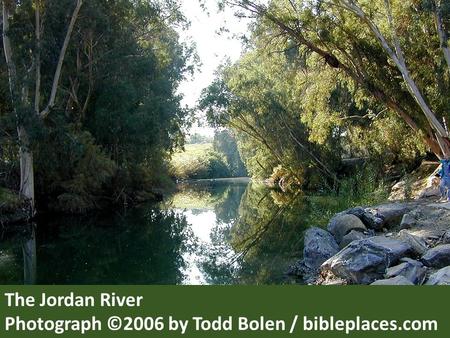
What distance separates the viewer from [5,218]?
1988cm

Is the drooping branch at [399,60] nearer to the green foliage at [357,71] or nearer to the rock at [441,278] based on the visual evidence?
the green foliage at [357,71]

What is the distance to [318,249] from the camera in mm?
11133

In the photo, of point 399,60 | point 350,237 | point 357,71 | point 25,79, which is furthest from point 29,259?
point 357,71

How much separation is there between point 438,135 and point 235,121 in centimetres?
2705

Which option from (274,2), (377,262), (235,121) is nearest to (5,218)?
(274,2)

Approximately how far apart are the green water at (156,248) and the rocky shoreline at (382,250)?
1002 millimetres

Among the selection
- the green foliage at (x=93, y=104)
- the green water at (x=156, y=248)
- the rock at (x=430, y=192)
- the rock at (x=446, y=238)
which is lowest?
the green water at (x=156, y=248)

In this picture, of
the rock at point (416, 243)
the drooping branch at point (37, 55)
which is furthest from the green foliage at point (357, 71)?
the rock at point (416, 243)

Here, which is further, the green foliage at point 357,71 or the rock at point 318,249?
the green foliage at point 357,71

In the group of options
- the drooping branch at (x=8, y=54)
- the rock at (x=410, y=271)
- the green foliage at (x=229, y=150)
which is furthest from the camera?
the green foliage at (x=229, y=150)

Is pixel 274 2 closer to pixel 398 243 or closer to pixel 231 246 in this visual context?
pixel 231 246

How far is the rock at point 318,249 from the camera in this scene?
35.8 feet

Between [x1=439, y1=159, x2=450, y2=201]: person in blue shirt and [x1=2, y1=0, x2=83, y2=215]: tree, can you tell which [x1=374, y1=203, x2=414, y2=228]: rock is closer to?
[x1=439, y1=159, x2=450, y2=201]: person in blue shirt

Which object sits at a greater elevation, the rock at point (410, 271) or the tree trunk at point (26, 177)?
the tree trunk at point (26, 177)
